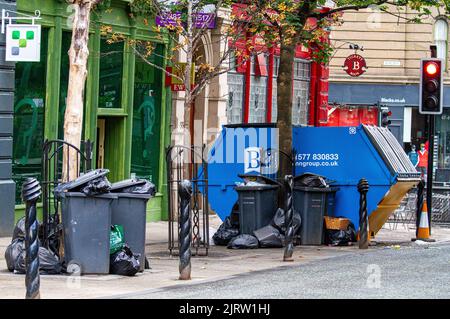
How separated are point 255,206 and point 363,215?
1834 mm

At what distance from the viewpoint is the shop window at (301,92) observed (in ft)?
115

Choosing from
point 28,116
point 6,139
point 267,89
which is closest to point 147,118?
point 28,116

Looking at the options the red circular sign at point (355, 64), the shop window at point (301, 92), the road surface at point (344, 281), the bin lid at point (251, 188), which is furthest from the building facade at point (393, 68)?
the road surface at point (344, 281)

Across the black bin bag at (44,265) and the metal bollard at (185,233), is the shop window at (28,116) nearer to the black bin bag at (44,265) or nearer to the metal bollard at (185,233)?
the black bin bag at (44,265)

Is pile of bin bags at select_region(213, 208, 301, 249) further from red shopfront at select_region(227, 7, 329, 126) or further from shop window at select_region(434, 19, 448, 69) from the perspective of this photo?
shop window at select_region(434, 19, 448, 69)

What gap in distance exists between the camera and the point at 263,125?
23.3 m

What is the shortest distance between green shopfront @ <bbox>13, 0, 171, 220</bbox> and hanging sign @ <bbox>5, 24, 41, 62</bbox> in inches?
47.7

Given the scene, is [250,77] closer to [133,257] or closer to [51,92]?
[51,92]

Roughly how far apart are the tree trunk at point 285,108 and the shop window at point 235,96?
7.17m

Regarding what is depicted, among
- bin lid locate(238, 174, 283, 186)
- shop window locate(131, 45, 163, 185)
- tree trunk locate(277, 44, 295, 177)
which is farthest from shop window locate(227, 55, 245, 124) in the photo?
bin lid locate(238, 174, 283, 186)

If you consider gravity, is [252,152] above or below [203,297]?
above

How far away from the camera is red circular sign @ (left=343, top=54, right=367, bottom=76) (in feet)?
149
